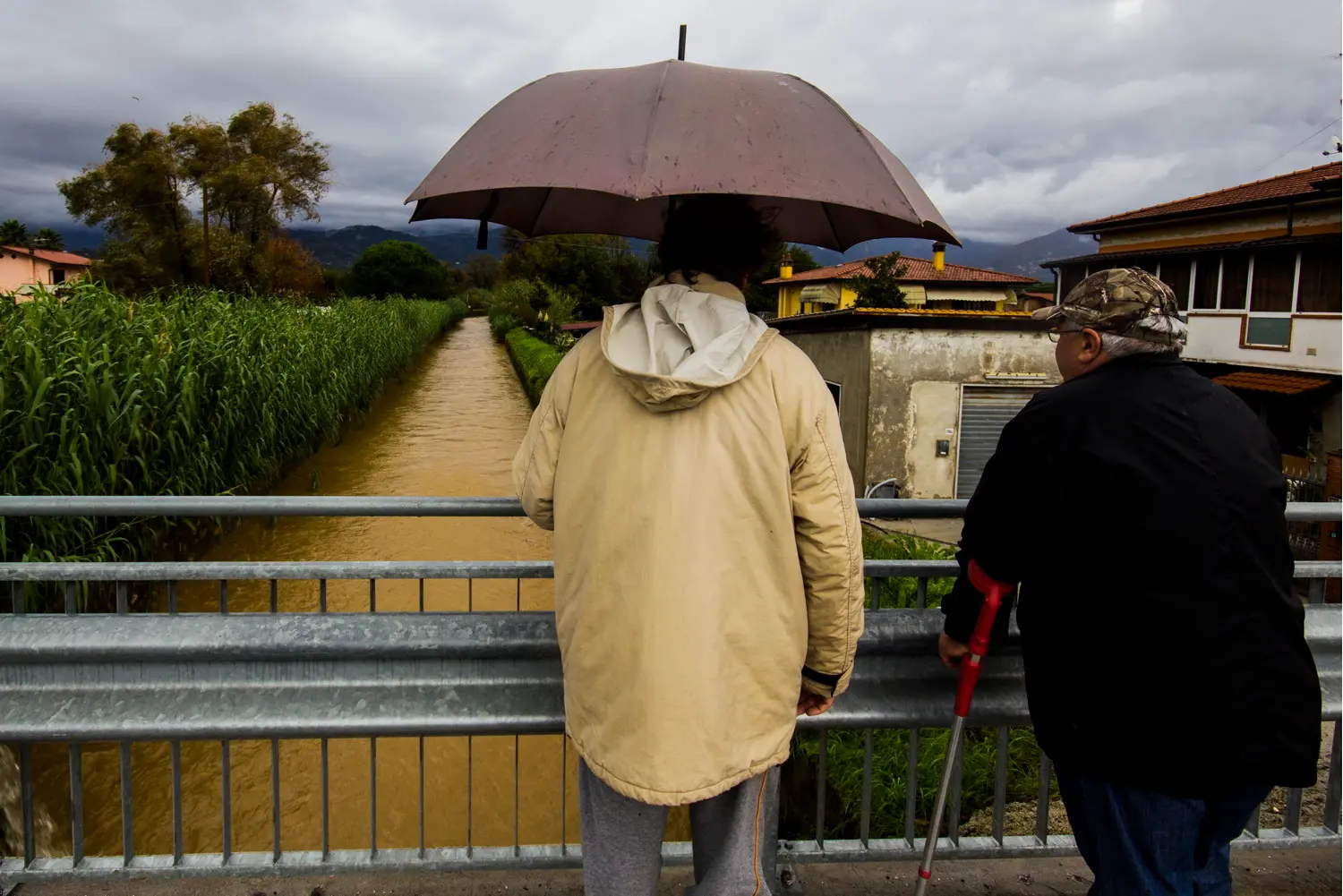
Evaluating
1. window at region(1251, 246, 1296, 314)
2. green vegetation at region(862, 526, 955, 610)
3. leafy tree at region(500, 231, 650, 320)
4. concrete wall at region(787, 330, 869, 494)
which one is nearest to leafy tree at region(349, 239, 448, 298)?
leafy tree at region(500, 231, 650, 320)

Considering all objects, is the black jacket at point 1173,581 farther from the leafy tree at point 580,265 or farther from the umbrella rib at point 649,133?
the leafy tree at point 580,265

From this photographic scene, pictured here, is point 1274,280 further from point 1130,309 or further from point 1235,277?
point 1130,309

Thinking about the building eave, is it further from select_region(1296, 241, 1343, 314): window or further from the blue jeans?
the blue jeans

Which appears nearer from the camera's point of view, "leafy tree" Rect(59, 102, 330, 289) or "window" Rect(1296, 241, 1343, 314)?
"window" Rect(1296, 241, 1343, 314)

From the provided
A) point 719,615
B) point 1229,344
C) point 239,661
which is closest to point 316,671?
point 239,661

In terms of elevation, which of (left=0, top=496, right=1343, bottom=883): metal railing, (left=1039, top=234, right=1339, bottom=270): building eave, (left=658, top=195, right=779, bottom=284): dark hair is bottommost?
(left=0, top=496, right=1343, bottom=883): metal railing

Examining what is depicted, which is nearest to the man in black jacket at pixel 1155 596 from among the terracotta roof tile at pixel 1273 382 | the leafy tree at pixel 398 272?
the terracotta roof tile at pixel 1273 382

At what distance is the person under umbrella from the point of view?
5.00 feet

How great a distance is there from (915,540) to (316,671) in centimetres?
721

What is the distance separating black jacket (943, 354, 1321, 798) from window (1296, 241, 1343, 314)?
2116 cm

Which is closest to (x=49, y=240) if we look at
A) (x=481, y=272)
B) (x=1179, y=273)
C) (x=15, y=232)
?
(x=15, y=232)

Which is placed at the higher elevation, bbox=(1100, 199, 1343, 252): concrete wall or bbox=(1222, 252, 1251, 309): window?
bbox=(1100, 199, 1343, 252): concrete wall

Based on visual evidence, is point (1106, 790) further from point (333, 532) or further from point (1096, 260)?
point (1096, 260)

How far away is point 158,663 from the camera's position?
208 cm
